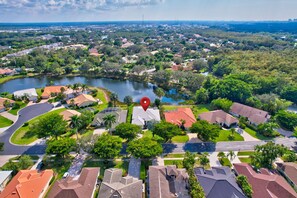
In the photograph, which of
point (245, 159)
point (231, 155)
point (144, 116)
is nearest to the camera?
point (231, 155)

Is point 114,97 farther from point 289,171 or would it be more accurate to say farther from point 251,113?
point 289,171

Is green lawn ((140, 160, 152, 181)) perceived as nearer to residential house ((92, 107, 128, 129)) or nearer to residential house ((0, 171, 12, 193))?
residential house ((92, 107, 128, 129))

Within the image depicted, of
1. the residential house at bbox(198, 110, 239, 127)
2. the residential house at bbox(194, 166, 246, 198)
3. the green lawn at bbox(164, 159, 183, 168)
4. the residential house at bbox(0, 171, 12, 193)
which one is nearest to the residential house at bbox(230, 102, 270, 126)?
the residential house at bbox(198, 110, 239, 127)

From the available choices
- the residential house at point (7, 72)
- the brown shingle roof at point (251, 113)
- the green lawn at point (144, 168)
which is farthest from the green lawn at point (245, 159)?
the residential house at point (7, 72)

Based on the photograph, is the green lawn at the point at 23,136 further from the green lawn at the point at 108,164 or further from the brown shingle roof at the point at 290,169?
the brown shingle roof at the point at 290,169

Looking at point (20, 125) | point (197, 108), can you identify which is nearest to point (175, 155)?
point (197, 108)

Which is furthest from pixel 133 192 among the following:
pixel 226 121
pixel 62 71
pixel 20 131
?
pixel 62 71
